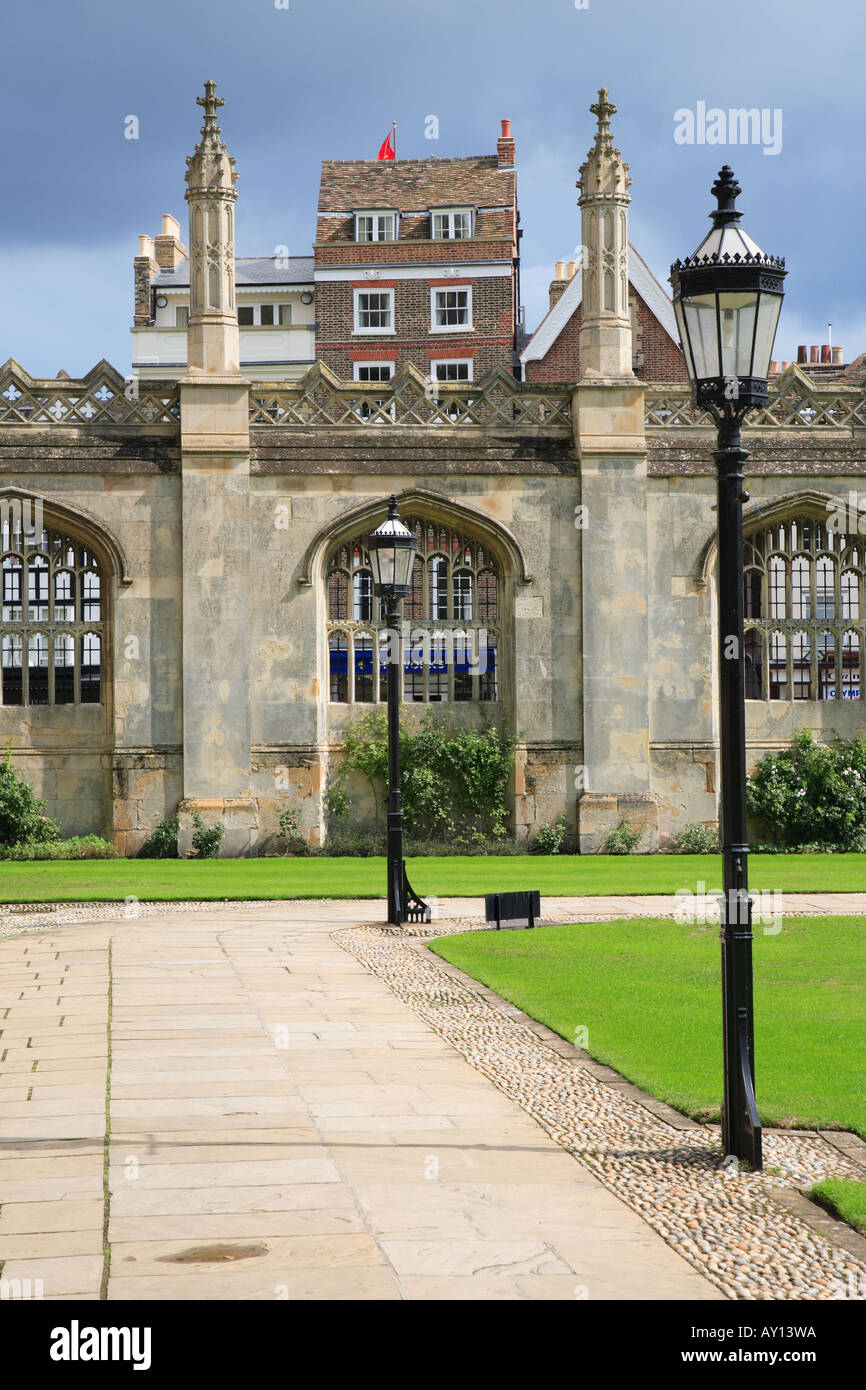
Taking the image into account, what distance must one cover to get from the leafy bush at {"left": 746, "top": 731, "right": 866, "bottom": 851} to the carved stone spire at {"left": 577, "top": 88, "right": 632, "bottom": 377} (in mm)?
6761

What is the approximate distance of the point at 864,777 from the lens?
925 inches

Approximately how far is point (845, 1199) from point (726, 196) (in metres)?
4.29

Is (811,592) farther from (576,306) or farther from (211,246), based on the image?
(576,306)

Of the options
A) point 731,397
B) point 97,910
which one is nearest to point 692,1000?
point 731,397

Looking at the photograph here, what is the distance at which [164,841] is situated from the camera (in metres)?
22.3

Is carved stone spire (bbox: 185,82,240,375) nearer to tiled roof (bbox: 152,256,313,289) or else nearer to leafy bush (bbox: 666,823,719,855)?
leafy bush (bbox: 666,823,719,855)

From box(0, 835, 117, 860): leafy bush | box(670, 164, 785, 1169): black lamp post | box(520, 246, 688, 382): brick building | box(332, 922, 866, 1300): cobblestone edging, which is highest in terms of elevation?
box(520, 246, 688, 382): brick building

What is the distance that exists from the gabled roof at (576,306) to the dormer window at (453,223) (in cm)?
429

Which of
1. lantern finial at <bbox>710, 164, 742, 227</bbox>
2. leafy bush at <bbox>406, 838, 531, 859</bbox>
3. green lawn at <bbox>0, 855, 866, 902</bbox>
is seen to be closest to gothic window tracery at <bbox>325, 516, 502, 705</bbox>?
leafy bush at <bbox>406, 838, 531, 859</bbox>

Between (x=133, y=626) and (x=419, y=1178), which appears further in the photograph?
(x=133, y=626)

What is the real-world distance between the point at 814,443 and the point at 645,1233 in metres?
20.5

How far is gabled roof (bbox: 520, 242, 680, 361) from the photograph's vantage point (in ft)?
145

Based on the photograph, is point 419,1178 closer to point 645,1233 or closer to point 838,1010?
point 645,1233
